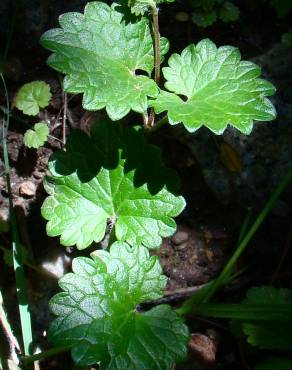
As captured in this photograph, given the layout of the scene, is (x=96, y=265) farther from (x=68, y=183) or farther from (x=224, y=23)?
(x=224, y=23)

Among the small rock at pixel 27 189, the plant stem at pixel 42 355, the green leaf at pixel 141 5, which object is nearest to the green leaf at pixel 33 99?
the small rock at pixel 27 189

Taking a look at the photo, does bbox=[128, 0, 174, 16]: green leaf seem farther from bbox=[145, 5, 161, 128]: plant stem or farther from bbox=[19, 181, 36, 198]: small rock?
bbox=[19, 181, 36, 198]: small rock

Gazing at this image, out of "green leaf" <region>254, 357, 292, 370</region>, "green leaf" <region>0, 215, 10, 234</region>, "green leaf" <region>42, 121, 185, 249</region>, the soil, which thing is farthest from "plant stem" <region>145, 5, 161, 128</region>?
"green leaf" <region>254, 357, 292, 370</region>

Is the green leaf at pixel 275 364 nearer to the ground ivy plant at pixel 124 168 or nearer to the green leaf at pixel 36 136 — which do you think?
the ground ivy plant at pixel 124 168

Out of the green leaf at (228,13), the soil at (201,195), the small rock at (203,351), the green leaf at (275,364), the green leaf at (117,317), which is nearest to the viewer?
the green leaf at (117,317)

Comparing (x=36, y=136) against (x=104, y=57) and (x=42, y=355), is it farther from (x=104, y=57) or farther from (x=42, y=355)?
(x=42, y=355)

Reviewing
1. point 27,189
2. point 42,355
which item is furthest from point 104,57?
point 42,355
